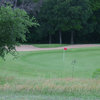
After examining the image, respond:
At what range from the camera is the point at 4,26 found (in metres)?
10.6

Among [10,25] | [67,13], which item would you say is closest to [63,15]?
[67,13]

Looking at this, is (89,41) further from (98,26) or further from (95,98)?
(95,98)

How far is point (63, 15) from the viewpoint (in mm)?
42281

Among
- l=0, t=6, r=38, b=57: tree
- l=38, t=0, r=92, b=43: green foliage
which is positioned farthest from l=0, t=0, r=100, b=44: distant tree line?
l=0, t=6, r=38, b=57: tree

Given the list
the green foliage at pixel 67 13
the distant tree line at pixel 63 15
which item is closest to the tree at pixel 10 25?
the distant tree line at pixel 63 15

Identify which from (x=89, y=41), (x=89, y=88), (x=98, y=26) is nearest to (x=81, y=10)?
(x=98, y=26)

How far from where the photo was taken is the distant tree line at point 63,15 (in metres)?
42.3

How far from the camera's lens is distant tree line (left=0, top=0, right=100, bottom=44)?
42.3m

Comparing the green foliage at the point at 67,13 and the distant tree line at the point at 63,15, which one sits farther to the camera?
the distant tree line at the point at 63,15

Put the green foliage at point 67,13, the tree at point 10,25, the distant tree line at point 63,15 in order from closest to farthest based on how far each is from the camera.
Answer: the tree at point 10,25 < the green foliage at point 67,13 < the distant tree line at point 63,15

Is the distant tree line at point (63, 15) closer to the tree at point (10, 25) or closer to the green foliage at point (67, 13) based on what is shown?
the green foliage at point (67, 13)

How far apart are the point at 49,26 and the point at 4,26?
3465 centimetres

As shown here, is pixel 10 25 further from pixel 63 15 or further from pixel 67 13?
pixel 67 13

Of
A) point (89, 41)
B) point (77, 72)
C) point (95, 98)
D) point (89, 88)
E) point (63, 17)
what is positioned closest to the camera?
point (95, 98)
